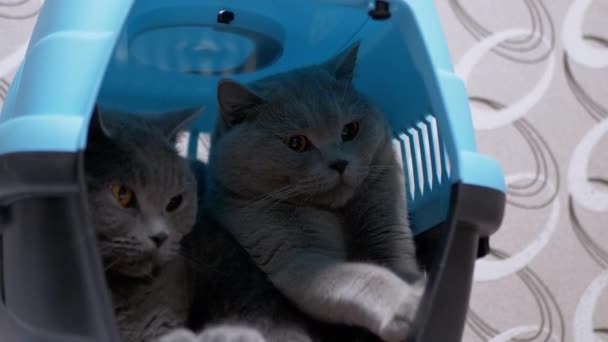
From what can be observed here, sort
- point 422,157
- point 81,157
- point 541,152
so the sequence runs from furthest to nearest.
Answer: point 541,152 < point 422,157 < point 81,157

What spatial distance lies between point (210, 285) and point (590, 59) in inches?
46.5

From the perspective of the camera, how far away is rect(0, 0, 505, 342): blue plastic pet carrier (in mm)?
567

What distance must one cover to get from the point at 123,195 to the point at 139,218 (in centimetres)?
3

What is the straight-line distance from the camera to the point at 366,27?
1.04 metres

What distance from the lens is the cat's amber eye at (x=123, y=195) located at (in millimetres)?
691

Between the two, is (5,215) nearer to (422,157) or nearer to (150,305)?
(150,305)

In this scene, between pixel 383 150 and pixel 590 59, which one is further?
pixel 590 59

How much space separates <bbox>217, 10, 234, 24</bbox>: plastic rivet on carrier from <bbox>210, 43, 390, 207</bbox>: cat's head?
0.44 feet

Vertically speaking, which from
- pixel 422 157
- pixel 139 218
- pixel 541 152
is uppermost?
pixel 139 218

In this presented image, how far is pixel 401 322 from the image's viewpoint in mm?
675

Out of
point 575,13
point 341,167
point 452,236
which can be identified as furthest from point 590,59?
point 452,236

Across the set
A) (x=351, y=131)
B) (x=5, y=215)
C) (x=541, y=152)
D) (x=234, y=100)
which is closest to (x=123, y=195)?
(x=5, y=215)

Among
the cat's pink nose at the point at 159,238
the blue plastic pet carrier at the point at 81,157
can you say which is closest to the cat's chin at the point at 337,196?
the blue plastic pet carrier at the point at 81,157

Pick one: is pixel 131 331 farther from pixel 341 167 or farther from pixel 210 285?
pixel 341 167
